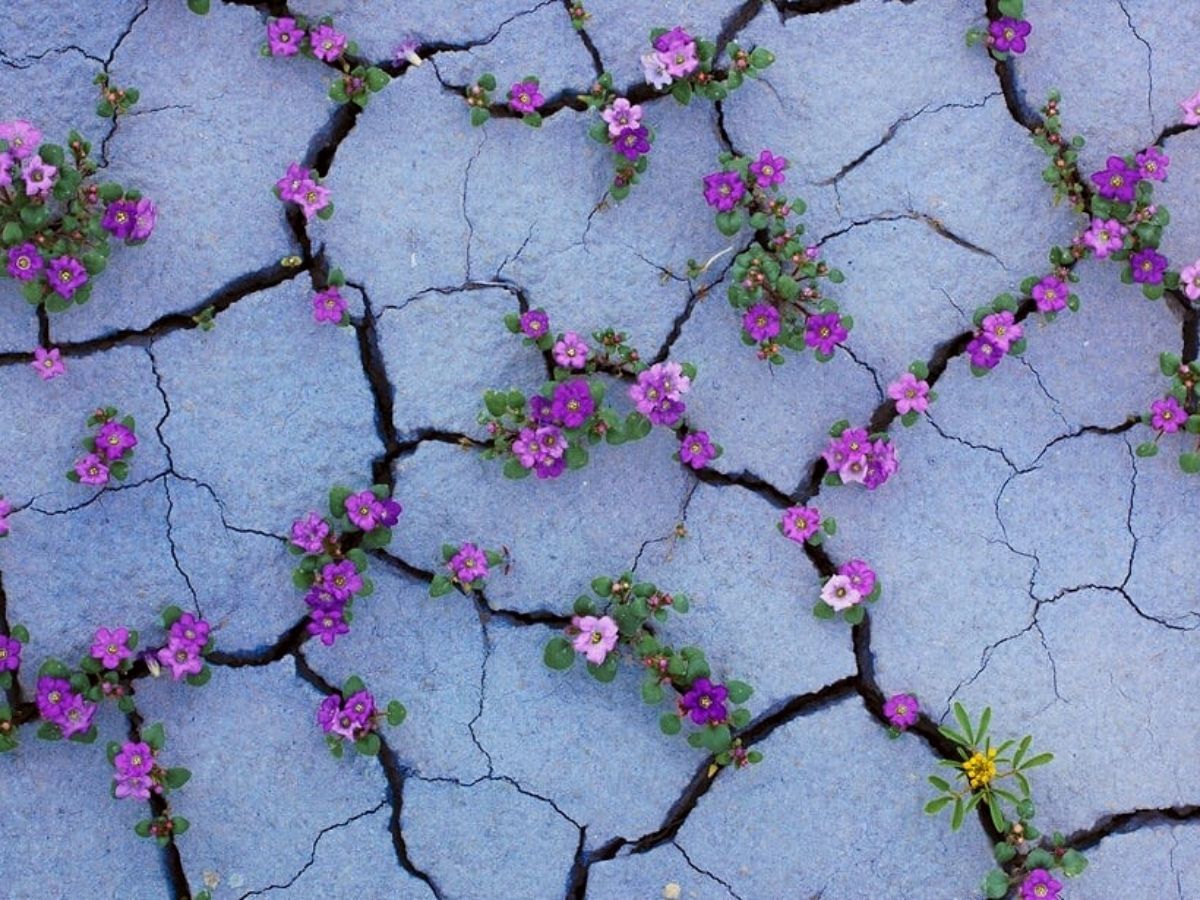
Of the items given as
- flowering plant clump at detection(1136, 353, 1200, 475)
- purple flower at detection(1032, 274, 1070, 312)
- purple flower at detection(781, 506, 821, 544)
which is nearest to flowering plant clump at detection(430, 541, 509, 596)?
purple flower at detection(781, 506, 821, 544)

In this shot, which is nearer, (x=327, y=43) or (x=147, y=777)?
(x=147, y=777)

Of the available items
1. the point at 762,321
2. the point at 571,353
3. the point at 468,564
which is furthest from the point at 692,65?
the point at 468,564

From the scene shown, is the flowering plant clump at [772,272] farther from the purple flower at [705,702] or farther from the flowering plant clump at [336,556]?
the flowering plant clump at [336,556]

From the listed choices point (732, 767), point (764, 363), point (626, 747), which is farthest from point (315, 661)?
point (764, 363)

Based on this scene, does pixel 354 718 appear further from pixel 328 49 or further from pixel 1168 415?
pixel 1168 415

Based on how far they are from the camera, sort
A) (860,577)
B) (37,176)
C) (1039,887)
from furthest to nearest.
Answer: (860,577)
(1039,887)
(37,176)

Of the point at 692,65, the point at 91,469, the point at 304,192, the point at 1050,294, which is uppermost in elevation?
the point at 1050,294

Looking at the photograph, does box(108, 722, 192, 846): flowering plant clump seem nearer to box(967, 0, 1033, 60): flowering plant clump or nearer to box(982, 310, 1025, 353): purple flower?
box(982, 310, 1025, 353): purple flower
